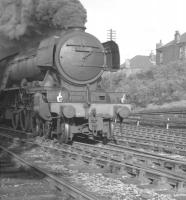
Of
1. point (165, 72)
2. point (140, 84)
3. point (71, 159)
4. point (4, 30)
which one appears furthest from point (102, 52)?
point (165, 72)

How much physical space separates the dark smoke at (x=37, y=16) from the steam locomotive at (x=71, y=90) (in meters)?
3.08

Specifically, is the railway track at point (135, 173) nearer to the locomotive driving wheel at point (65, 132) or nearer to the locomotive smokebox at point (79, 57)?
the locomotive driving wheel at point (65, 132)

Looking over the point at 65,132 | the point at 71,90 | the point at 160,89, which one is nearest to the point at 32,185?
the point at 65,132

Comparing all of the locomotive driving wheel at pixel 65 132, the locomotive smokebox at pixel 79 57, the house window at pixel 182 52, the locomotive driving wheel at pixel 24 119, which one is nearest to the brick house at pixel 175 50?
the house window at pixel 182 52

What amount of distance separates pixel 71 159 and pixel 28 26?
9349mm

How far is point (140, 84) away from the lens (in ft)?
114

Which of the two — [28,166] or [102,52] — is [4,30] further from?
[28,166]

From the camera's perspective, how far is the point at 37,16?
15.4 m

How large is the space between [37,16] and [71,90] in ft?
21.0

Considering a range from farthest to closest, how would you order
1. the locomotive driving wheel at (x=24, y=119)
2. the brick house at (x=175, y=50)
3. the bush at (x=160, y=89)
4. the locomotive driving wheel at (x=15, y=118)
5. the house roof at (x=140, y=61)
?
the house roof at (x=140, y=61), the brick house at (x=175, y=50), the bush at (x=160, y=89), the locomotive driving wheel at (x=15, y=118), the locomotive driving wheel at (x=24, y=119)

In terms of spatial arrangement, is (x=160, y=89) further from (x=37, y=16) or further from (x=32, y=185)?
(x=32, y=185)

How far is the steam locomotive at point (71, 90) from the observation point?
31.5 feet

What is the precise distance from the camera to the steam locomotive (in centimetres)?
959

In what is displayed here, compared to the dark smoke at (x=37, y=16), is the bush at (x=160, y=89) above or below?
below
